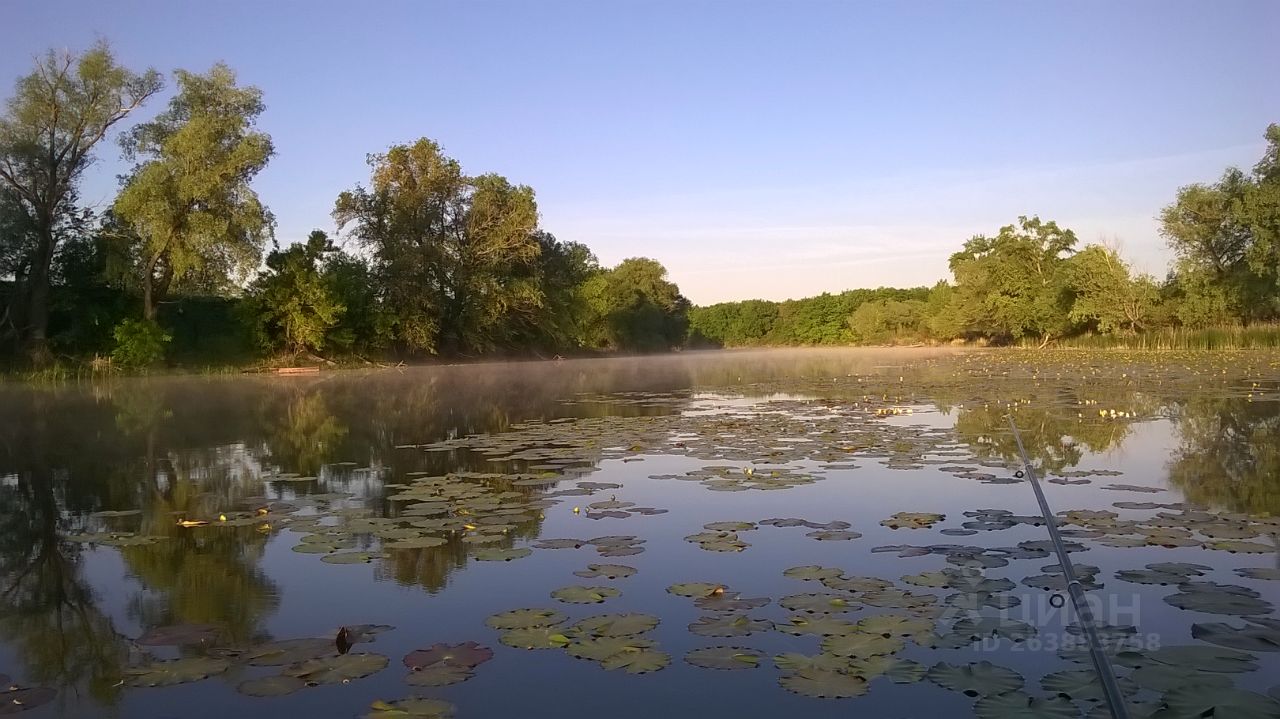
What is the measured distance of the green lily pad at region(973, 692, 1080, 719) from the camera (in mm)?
2744

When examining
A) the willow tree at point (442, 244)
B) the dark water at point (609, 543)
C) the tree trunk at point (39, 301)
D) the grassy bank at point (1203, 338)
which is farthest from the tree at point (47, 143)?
the grassy bank at point (1203, 338)

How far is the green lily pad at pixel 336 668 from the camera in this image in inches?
128

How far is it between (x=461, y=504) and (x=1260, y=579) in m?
5.39

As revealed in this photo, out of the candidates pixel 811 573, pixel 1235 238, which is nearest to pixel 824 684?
pixel 811 573

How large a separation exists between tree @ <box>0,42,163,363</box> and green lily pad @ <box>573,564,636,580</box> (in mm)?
33198

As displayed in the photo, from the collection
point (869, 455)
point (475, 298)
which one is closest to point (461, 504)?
point (869, 455)

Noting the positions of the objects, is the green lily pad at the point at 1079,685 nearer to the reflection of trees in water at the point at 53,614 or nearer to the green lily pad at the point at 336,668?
the green lily pad at the point at 336,668

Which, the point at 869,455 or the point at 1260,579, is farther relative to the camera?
the point at 869,455

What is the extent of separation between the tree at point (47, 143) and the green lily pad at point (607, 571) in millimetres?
33198

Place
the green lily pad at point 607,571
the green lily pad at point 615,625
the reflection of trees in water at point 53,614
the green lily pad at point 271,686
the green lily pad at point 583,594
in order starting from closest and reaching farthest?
the green lily pad at point 271,686
the reflection of trees in water at point 53,614
the green lily pad at point 615,625
the green lily pad at point 583,594
the green lily pad at point 607,571

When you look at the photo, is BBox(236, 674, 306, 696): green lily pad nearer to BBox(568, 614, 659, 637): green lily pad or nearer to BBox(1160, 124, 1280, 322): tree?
BBox(568, 614, 659, 637): green lily pad

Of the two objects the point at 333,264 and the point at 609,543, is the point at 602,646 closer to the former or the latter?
the point at 609,543

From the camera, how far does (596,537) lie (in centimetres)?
556

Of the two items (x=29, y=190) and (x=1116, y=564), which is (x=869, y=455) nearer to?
(x=1116, y=564)
